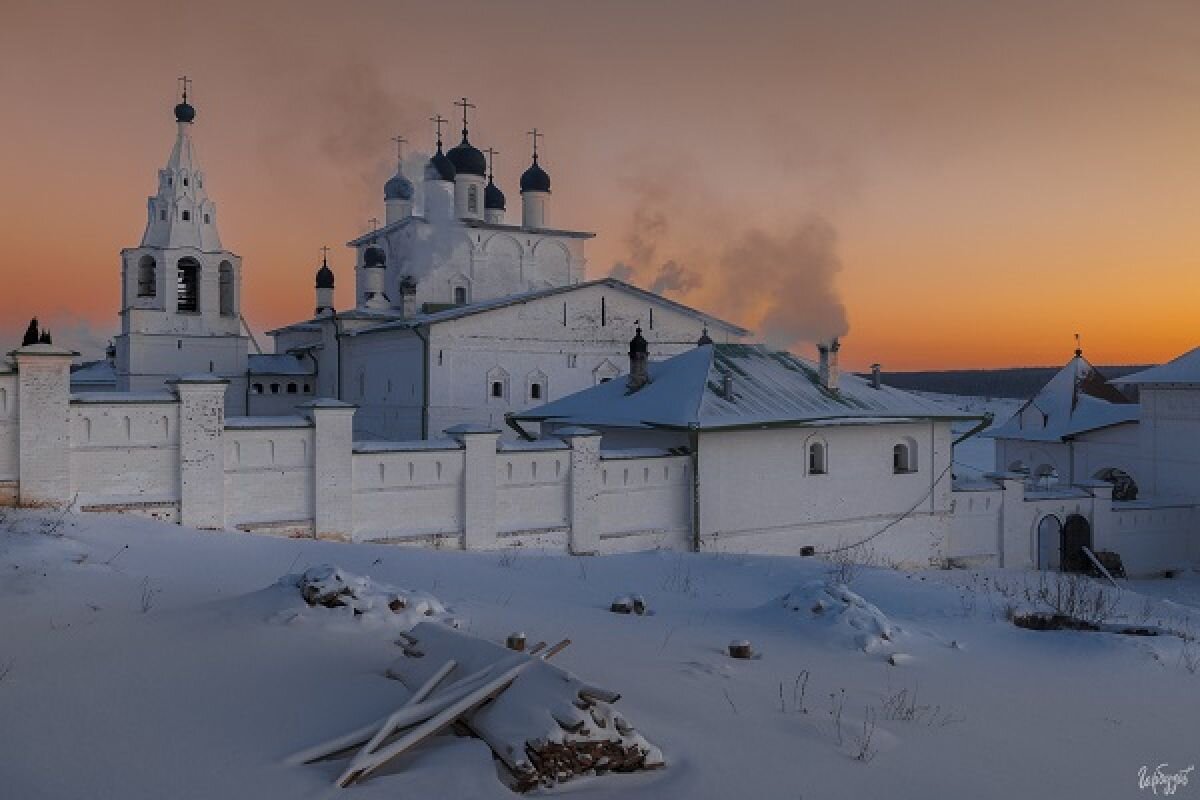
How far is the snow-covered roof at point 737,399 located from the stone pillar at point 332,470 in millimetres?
6170

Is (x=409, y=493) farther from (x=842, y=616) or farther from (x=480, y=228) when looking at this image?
(x=480, y=228)

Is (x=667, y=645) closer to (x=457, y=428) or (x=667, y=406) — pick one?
(x=457, y=428)

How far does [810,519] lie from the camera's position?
18094 mm

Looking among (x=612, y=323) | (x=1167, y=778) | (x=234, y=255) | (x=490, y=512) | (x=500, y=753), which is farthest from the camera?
(x=234, y=255)

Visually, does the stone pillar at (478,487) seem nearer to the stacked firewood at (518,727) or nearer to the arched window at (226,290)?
the stacked firewood at (518,727)

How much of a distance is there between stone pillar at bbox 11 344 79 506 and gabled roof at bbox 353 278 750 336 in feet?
47.7

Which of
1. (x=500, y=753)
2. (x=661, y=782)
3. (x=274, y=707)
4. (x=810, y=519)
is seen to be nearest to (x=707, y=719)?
(x=661, y=782)

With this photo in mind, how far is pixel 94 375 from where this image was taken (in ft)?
123

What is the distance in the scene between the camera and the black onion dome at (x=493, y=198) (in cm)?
3928

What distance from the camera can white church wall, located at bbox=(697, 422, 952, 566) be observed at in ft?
55.3

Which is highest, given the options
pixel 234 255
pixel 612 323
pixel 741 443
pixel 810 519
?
pixel 234 255

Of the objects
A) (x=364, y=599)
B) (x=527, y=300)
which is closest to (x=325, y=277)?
(x=527, y=300)

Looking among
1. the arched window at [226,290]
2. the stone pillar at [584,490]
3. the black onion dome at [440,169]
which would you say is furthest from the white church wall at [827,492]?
the black onion dome at [440,169]

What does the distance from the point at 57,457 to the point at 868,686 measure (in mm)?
9884
